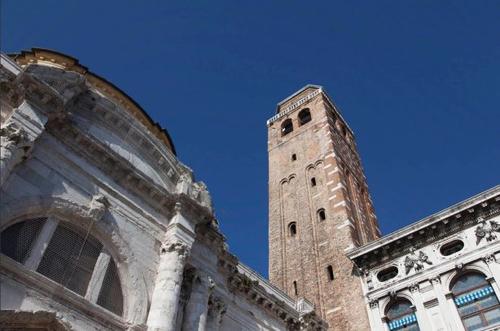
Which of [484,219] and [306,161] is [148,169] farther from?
[306,161]

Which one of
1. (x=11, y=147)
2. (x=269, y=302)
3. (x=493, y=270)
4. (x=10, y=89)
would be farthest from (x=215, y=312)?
(x=493, y=270)

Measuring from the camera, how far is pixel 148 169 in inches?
597

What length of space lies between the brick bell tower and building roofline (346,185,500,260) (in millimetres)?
1503

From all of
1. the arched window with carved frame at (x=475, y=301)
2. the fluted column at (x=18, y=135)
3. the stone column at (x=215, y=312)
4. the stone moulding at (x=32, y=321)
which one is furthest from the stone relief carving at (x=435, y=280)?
the fluted column at (x=18, y=135)

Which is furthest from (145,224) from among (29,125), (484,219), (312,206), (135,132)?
(312,206)

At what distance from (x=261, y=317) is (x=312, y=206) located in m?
13.7

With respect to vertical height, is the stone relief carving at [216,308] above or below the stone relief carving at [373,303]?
below

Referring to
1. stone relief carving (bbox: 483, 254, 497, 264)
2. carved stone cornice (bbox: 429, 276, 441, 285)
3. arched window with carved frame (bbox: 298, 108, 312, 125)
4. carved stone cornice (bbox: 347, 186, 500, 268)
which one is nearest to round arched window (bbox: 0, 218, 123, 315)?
carved stone cornice (bbox: 429, 276, 441, 285)

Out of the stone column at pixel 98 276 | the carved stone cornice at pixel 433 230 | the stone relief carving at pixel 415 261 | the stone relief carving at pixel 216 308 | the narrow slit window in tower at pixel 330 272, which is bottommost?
the stone column at pixel 98 276

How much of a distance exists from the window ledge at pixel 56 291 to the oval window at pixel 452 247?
48.3 ft

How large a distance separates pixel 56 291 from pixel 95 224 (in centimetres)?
236

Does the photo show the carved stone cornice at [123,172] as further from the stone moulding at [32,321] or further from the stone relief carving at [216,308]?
the stone moulding at [32,321]

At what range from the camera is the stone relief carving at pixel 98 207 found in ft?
40.1

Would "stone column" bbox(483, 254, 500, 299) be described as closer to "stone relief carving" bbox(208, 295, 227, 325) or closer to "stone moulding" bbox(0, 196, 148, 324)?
"stone relief carving" bbox(208, 295, 227, 325)
